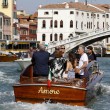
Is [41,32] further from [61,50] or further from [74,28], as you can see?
[61,50]

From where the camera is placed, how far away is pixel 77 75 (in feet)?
34.9

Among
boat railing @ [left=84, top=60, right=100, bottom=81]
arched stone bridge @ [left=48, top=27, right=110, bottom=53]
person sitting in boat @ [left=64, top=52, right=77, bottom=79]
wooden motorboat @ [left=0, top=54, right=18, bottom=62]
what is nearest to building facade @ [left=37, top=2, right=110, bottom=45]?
arched stone bridge @ [left=48, top=27, right=110, bottom=53]

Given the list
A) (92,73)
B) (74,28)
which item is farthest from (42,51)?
(74,28)

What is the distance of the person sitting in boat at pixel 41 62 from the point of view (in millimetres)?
10250

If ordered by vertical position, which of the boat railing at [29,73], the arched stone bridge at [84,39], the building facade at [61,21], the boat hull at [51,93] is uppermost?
the building facade at [61,21]

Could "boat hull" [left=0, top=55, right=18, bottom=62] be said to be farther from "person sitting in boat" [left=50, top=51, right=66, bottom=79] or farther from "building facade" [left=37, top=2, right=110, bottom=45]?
"building facade" [left=37, top=2, right=110, bottom=45]

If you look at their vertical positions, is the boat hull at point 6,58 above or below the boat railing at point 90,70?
below

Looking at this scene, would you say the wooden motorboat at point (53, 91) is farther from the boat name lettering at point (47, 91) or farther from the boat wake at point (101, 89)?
the boat wake at point (101, 89)

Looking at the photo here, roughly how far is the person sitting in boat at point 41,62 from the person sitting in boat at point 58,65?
0.20 m

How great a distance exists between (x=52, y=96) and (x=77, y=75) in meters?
1.02

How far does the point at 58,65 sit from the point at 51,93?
948mm

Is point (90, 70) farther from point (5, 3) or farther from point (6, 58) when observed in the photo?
point (5, 3)

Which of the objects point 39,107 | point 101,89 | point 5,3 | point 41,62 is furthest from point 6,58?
point 39,107

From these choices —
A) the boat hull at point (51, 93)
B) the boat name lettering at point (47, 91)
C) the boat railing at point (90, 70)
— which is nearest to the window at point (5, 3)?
the boat railing at point (90, 70)
